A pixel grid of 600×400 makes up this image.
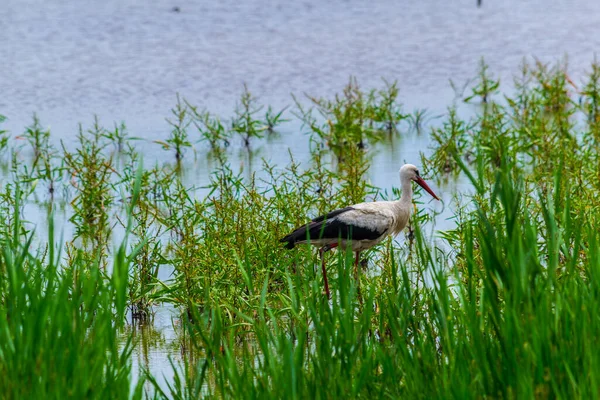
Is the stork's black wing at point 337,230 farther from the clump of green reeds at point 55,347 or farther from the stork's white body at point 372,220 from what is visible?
the clump of green reeds at point 55,347

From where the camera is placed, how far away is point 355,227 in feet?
23.3

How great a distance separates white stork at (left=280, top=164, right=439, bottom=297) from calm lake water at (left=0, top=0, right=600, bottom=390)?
1.97m

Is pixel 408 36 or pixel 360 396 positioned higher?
pixel 408 36

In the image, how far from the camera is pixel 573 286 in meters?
4.34

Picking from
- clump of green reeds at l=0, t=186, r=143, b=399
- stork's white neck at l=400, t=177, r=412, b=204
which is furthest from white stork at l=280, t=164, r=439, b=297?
clump of green reeds at l=0, t=186, r=143, b=399

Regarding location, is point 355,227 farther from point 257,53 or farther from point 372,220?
point 257,53

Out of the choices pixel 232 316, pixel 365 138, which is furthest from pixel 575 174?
pixel 365 138

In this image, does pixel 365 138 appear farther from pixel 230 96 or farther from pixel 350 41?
pixel 350 41

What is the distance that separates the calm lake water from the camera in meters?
14.2

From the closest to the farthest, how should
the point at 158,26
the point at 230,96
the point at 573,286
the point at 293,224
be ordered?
the point at 573,286
the point at 293,224
the point at 230,96
the point at 158,26

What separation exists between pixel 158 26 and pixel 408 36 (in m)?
4.46

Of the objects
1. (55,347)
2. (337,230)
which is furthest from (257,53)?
(55,347)

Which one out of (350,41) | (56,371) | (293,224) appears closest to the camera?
(56,371)

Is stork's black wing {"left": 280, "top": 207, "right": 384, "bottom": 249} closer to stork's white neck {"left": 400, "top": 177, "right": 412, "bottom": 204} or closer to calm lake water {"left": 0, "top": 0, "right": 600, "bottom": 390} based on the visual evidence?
stork's white neck {"left": 400, "top": 177, "right": 412, "bottom": 204}
